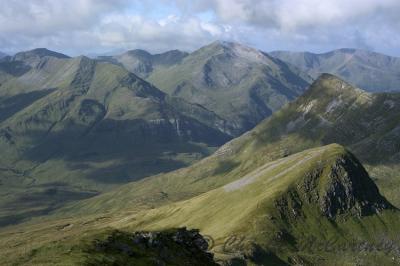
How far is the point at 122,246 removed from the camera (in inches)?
3979

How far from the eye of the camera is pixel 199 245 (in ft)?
399

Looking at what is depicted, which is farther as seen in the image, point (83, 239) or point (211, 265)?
point (211, 265)

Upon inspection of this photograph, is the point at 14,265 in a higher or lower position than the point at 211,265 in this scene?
higher

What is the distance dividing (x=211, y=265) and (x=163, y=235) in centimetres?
1303

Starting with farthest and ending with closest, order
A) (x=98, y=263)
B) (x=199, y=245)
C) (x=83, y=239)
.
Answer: (x=199, y=245) < (x=83, y=239) < (x=98, y=263)

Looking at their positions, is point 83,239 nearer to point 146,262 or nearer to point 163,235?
point 146,262

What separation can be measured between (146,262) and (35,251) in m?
20.0

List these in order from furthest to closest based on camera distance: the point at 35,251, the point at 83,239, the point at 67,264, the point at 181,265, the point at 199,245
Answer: the point at 199,245
the point at 181,265
the point at 83,239
the point at 35,251
the point at 67,264

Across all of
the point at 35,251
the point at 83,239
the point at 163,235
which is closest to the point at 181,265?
the point at 163,235

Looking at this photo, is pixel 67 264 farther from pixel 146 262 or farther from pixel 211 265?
pixel 211 265

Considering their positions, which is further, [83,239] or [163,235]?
[163,235]

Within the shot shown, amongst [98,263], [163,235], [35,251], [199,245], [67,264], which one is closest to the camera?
[67,264]

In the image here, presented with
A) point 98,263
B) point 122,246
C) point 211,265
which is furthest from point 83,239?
point 211,265

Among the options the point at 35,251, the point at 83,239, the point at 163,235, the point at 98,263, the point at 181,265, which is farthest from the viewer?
the point at 163,235
